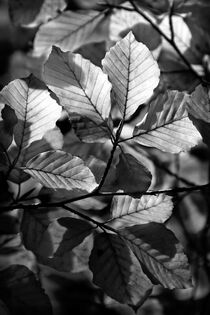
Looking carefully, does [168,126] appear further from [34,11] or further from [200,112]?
[34,11]

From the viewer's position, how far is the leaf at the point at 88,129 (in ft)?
1.75

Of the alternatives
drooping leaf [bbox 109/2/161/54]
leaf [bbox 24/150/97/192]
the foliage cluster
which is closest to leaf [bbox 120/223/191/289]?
the foliage cluster

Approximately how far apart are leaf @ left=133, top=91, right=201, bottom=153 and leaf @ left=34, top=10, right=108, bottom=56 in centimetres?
34

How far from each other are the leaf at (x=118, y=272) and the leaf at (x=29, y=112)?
148 mm

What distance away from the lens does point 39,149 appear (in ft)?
1.93

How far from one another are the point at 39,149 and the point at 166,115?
17 centimetres

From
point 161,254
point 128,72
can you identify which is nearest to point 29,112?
point 128,72

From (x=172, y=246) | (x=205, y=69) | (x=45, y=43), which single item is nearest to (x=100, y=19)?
(x=45, y=43)

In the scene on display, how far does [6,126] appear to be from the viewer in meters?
0.54

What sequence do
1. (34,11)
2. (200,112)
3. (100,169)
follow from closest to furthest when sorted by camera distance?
(200,112) → (100,169) → (34,11)

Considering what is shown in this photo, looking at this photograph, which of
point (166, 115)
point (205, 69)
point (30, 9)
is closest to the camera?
point (166, 115)

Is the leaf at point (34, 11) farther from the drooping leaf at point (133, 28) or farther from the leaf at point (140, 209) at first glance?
the leaf at point (140, 209)

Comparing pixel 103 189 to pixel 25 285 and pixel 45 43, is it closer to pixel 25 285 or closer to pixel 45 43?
pixel 25 285

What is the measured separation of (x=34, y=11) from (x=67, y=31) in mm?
75
